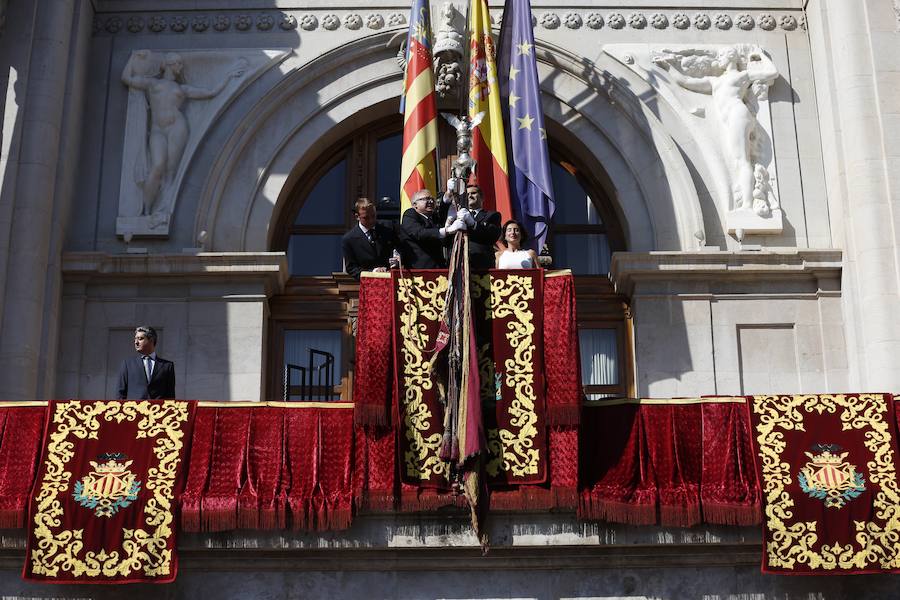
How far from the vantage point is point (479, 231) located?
13172mm

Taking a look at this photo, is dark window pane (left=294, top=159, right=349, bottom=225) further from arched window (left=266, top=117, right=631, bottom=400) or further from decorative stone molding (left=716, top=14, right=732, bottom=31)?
decorative stone molding (left=716, top=14, right=732, bottom=31)

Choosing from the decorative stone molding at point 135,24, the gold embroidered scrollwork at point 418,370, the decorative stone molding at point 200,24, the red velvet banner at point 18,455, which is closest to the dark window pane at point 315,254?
the decorative stone molding at point 200,24

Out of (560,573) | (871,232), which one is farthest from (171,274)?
(871,232)

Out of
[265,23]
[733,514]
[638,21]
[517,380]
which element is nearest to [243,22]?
[265,23]

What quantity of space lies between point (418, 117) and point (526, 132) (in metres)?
1.28

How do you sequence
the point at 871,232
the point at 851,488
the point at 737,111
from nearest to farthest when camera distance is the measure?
the point at 851,488 → the point at 871,232 → the point at 737,111

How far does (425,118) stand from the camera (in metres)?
16.5

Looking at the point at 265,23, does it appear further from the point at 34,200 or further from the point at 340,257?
the point at 34,200

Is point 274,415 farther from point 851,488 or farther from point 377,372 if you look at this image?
point 851,488

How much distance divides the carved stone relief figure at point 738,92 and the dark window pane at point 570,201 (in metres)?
1.72

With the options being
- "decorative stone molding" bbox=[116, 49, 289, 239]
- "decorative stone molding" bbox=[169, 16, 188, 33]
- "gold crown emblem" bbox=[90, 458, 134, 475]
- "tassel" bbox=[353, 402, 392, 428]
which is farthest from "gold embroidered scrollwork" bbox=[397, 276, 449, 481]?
"decorative stone molding" bbox=[169, 16, 188, 33]

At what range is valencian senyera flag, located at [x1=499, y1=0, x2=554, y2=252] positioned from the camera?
16.3 metres

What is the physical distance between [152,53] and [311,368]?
14.4ft

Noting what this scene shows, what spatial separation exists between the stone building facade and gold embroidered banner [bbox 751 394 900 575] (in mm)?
2434
